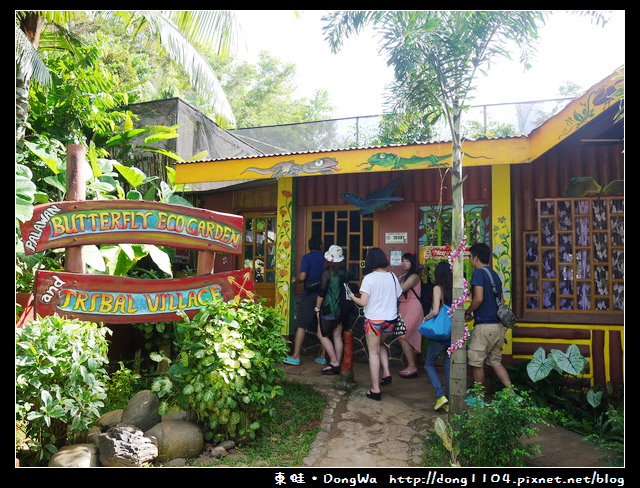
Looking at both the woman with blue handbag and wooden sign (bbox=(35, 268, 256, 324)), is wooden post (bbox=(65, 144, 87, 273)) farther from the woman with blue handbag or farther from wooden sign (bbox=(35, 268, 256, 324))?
the woman with blue handbag

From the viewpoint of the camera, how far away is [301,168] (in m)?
6.61

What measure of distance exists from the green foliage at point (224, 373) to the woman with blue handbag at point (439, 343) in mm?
1621

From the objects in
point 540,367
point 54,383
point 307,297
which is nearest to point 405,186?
point 307,297

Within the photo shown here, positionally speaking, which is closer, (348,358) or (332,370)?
(348,358)

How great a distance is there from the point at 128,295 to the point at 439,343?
3339 millimetres

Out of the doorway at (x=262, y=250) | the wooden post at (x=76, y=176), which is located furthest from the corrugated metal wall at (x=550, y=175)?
the wooden post at (x=76, y=176)

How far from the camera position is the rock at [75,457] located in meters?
3.88

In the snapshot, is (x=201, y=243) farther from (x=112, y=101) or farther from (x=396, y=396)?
(x=112, y=101)

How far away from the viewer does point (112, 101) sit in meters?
8.71

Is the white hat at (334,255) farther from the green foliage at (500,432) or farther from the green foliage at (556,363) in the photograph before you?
the green foliage at (500,432)

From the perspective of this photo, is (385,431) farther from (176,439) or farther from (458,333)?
(176,439)

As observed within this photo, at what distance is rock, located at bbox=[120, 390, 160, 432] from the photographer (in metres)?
4.45

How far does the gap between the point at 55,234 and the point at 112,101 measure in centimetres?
464

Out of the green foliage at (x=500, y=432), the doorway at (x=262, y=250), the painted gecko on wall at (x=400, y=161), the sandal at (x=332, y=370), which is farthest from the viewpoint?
the doorway at (x=262, y=250)
